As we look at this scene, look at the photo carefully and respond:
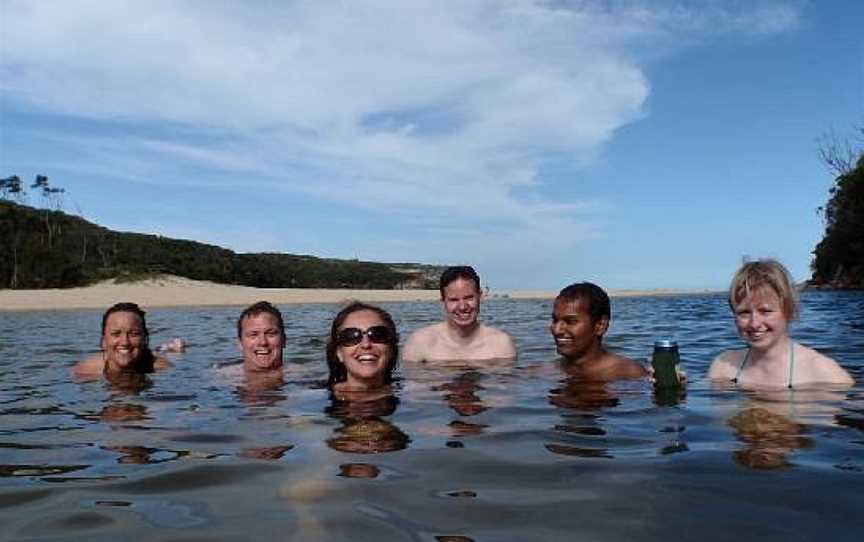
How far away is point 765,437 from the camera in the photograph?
454cm

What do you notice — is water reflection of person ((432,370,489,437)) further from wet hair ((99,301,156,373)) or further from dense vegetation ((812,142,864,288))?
dense vegetation ((812,142,864,288))

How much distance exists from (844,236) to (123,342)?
60.0m

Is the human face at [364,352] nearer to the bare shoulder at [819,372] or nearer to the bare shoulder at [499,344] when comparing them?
the bare shoulder at [819,372]

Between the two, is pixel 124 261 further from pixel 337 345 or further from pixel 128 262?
pixel 337 345

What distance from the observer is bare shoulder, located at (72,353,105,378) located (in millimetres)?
8907

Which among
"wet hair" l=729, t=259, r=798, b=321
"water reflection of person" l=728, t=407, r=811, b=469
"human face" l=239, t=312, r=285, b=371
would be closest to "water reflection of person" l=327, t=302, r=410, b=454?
"human face" l=239, t=312, r=285, b=371

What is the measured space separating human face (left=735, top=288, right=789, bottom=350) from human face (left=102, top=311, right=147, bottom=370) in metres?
6.37

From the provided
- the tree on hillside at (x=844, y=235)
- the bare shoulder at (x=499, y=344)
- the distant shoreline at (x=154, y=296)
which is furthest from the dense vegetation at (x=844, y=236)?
the bare shoulder at (x=499, y=344)

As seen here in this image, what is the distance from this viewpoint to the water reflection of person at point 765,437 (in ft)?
13.0

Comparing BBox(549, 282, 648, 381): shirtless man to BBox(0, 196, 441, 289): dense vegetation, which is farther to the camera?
BBox(0, 196, 441, 289): dense vegetation

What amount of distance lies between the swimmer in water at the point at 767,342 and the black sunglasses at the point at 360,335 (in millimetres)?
2716

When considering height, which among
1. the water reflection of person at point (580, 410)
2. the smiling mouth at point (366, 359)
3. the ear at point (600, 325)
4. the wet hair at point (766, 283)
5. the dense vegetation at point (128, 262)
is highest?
the dense vegetation at point (128, 262)

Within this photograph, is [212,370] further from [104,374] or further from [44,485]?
[44,485]

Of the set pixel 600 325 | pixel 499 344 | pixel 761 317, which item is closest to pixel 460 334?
pixel 499 344
